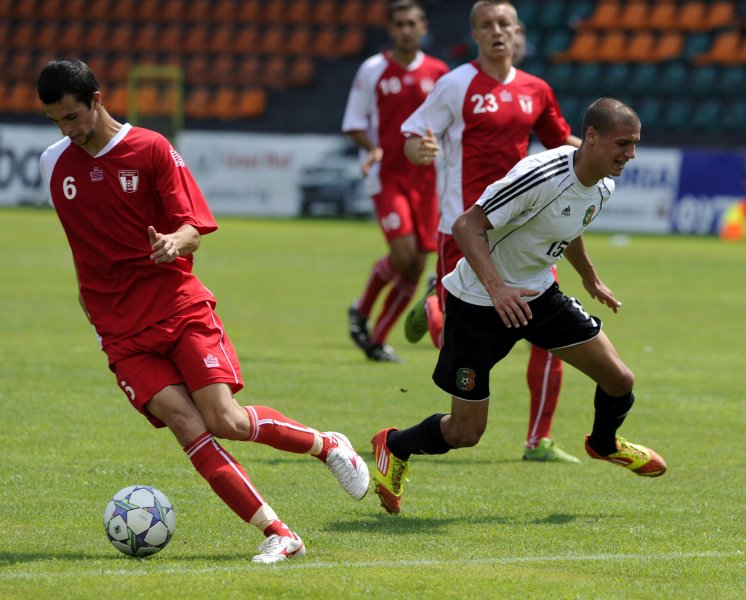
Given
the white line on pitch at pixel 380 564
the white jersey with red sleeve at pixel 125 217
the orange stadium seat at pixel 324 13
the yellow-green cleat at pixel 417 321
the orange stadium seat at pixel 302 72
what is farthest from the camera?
the orange stadium seat at pixel 324 13

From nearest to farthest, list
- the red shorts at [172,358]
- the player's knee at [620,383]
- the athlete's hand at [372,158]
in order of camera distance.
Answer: the red shorts at [172,358] < the player's knee at [620,383] < the athlete's hand at [372,158]

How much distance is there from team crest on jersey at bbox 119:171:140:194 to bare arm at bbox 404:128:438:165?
2.47m

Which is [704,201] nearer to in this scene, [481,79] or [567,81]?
[567,81]

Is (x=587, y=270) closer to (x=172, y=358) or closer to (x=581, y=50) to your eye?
(x=172, y=358)

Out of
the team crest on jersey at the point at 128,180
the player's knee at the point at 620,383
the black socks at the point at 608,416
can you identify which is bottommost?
the black socks at the point at 608,416

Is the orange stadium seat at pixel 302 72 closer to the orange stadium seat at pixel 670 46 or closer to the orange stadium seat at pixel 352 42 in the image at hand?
the orange stadium seat at pixel 352 42

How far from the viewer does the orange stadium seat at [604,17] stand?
3064cm

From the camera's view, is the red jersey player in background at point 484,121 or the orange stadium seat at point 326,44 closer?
the red jersey player in background at point 484,121

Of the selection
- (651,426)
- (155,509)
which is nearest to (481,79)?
(651,426)

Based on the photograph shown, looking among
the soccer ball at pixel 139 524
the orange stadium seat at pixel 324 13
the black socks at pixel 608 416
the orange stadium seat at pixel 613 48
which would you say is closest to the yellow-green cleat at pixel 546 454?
the black socks at pixel 608 416

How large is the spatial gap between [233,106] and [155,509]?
27984mm

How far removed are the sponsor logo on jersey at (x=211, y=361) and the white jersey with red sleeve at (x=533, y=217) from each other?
4.29ft

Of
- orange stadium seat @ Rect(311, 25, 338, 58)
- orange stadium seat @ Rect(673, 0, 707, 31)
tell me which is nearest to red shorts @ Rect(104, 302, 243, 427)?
orange stadium seat @ Rect(673, 0, 707, 31)

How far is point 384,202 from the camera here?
11750 mm
